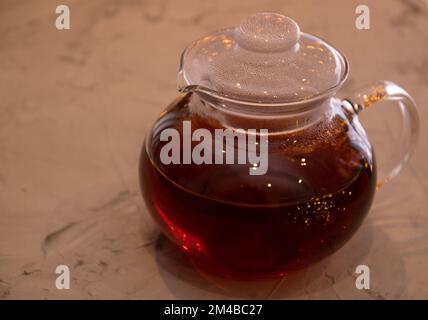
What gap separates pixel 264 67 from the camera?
70cm

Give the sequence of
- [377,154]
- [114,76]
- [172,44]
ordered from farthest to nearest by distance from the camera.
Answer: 1. [172,44]
2. [114,76]
3. [377,154]

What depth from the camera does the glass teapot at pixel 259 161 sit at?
690 millimetres

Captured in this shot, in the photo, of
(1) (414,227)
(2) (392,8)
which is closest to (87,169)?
(1) (414,227)

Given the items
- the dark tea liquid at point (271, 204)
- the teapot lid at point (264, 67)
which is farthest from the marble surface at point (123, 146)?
the teapot lid at point (264, 67)

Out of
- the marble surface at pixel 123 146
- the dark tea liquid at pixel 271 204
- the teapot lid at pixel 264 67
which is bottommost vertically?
the marble surface at pixel 123 146

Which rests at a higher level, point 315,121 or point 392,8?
point 315,121

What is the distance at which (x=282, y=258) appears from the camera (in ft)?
2.32

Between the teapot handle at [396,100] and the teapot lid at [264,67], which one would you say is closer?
the teapot lid at [264,67]

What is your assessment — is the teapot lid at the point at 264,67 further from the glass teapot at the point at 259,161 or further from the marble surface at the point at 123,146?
the marble surface at the point at 123,146

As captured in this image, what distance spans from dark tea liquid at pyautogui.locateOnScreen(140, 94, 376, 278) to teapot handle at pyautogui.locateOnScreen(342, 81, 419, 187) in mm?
56

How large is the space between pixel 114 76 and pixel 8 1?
0.38m

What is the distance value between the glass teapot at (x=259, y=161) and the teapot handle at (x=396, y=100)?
45 millimetres

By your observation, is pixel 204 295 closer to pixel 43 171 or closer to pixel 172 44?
pixel 43 171

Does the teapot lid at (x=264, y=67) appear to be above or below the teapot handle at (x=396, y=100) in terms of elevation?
above
